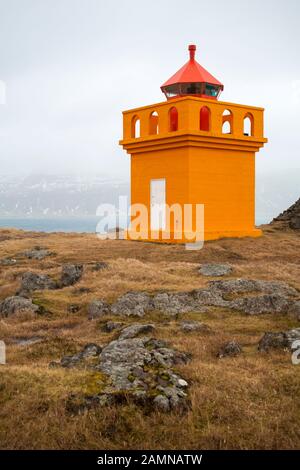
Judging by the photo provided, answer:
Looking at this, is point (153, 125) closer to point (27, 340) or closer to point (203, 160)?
point (203, 160)

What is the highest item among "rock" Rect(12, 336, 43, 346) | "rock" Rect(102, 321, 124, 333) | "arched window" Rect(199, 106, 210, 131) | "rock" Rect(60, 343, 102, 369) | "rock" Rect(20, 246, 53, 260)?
"arched window" Rect(199, 106, 210, 131)

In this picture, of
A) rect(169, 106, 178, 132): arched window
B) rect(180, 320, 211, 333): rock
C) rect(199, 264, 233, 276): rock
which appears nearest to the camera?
rect(180, 320, 211, 333): rock

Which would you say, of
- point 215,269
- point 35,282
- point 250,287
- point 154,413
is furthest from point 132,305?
point 154,413

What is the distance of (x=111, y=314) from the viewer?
41.7 ft

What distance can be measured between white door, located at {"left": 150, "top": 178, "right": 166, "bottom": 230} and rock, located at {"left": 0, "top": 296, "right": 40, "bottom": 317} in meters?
10.7

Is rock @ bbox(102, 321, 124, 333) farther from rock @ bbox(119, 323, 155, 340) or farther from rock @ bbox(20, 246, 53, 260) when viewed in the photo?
rock @ bbox(20, 246, 53, 260)

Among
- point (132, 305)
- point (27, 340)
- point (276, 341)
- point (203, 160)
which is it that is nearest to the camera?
point (276, 341)

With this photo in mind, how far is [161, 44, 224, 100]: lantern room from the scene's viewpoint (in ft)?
77.9

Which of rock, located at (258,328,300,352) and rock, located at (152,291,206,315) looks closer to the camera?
rock, located at (258,328,300,352)

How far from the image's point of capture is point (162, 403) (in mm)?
7191

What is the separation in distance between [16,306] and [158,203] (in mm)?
11635

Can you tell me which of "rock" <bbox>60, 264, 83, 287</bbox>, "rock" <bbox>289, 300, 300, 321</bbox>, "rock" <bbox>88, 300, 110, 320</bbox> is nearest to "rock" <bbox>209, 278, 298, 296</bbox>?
"rock" <bbox>289, 300, 300, 321</bbox>

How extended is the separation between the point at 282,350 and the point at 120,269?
322 inches

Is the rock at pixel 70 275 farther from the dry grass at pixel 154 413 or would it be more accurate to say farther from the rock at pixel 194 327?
the rock at pixel 194 327
